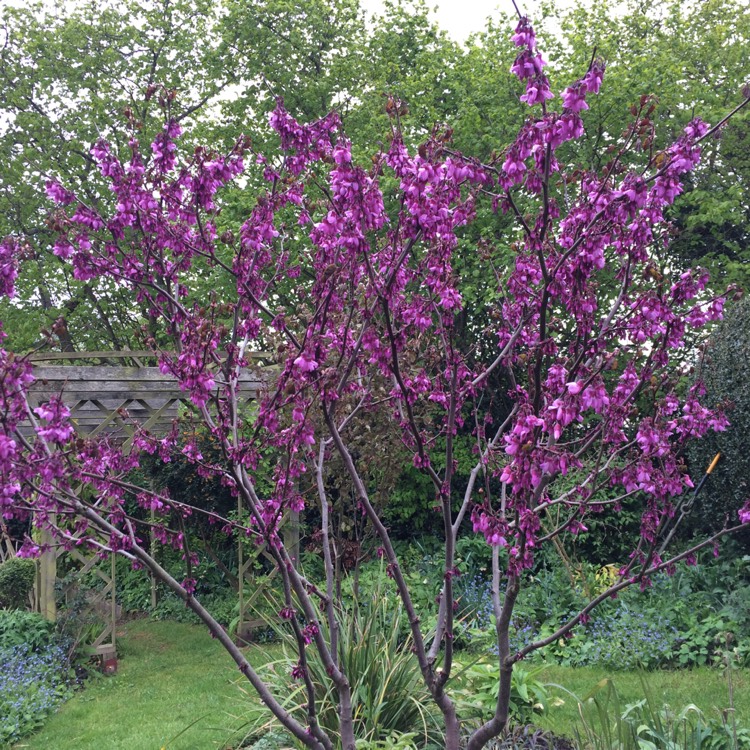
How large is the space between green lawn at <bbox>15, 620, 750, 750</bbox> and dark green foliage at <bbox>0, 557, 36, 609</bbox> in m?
1.55

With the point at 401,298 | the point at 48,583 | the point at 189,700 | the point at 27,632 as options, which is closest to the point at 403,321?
the point at 401,298

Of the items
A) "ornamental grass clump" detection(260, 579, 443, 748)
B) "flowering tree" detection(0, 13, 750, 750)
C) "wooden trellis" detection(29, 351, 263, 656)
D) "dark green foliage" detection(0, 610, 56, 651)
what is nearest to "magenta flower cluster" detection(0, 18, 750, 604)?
"flowering tree" detection(0, 13, 750, 750)

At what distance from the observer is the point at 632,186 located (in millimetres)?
2564

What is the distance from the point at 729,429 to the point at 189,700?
223 inches

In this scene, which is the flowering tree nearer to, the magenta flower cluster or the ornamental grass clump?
the magenta flower cluster

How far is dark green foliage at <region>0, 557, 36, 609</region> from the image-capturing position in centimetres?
894

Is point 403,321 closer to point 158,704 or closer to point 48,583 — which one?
point 158,704

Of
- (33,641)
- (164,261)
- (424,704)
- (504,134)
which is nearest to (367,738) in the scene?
(424,704)

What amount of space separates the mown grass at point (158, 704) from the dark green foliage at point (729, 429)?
15.8ft

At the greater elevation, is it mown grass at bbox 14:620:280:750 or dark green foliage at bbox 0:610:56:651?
dark green foliage at bbox 0:610:56:651

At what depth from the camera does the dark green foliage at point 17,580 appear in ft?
29.3

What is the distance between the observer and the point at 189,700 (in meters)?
6.72

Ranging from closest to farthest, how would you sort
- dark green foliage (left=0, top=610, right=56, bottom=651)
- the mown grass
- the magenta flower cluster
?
the magenta flower cluster < the mown grass < dark green foliage (left=0, top=610, right=56, bottom=651)

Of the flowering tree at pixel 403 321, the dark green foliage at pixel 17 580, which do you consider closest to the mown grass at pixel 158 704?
the dark green foliage at pixel 17 580
